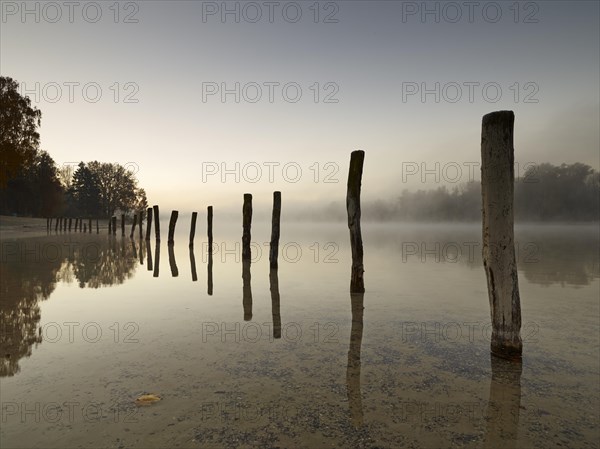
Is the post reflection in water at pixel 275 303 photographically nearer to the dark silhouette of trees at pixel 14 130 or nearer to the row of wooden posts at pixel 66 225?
the dark silhouette of trees at pixel 14 130

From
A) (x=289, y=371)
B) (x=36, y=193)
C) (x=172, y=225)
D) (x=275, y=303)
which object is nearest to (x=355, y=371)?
(x=289, y=371)

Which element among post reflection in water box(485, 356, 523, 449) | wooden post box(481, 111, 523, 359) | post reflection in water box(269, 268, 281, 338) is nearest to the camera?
post reflection in water box(485, 356, 523, 449)

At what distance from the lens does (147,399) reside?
127 inches

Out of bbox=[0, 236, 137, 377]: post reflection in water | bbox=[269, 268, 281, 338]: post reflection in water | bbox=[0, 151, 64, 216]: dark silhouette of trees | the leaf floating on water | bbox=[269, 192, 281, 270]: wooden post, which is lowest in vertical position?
bbox=[269, 268, 281, 338]: post reflection in water

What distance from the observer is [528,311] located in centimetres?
706

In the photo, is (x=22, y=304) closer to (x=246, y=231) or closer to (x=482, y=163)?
(x=482, y=163)

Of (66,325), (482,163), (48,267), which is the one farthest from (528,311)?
(48,267)

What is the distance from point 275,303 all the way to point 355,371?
4002 mm

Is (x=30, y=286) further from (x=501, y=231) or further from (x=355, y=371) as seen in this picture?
(x=501, y=231)

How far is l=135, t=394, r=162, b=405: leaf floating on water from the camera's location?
3.19 metres

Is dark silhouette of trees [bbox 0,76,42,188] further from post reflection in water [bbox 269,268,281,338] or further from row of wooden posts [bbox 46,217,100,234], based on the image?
post reflection in water [bbox 269,268,281,338]

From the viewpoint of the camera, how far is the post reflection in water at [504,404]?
2686mm

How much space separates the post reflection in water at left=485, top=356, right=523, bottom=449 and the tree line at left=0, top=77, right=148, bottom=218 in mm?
40114

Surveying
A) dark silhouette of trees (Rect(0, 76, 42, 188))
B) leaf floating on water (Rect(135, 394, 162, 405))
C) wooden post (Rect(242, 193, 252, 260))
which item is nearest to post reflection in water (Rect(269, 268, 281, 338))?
leaf floating on water (Rect(135, 394, 162, 405))
